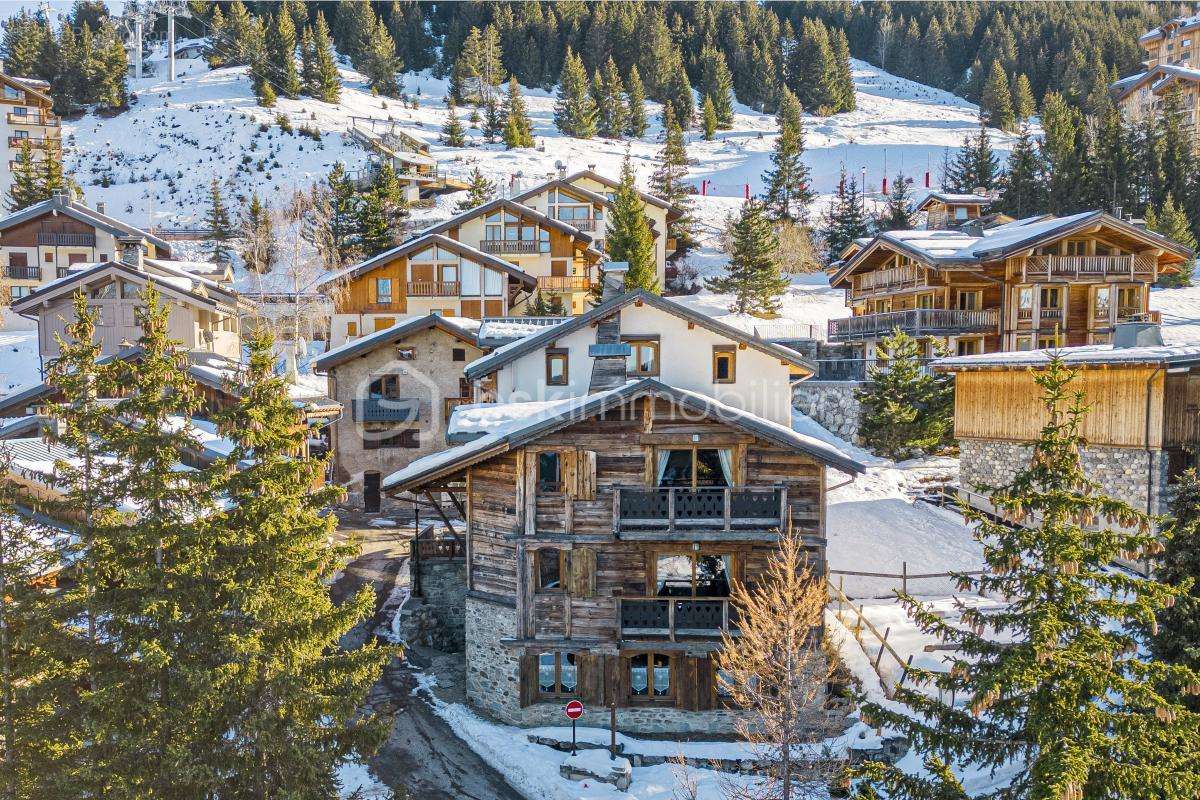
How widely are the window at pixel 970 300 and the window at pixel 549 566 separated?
33017 millimetres

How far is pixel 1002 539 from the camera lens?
36.2 feet

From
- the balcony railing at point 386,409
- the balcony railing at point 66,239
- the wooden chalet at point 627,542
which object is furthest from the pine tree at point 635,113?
the wooden chalet at point 627,542

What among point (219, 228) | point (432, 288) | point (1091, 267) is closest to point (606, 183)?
point (432, 288)

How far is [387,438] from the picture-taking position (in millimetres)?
39938

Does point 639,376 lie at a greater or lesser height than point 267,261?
lesser

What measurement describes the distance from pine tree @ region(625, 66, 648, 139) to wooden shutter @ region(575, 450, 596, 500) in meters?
→ 98.6

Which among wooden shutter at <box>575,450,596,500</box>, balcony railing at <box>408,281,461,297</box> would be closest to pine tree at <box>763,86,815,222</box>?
balcony railing at <box>408,281,461,297</box>

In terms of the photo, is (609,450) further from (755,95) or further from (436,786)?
(755,95)

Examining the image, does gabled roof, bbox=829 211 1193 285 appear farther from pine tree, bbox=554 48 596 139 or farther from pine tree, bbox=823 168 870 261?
pine tree, bbox=554 48 596 139

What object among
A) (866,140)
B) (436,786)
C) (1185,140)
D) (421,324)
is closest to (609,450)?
(436,786)

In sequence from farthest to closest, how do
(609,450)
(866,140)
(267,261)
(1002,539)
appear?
(866,140), (267,261), (609,450), (1002,539)

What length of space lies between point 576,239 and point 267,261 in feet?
93.7

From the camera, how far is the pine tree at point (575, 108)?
105625mm

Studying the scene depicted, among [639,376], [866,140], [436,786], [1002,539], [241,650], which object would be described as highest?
[866,140]
